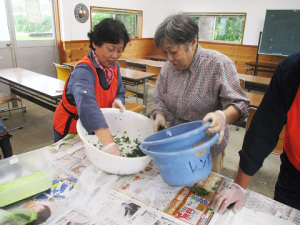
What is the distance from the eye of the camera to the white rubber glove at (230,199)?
34.2 inches

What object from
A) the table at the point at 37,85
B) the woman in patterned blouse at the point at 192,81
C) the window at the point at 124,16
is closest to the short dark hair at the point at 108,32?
the woman in patterned blouse at the point at 192,81

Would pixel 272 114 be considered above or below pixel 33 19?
below

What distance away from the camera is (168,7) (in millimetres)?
7301

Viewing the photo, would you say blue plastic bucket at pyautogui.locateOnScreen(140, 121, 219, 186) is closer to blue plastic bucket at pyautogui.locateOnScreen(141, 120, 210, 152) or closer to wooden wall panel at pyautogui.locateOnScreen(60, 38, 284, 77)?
blue plastic bucket at pyautogui.locateOnScreen(141, 120, 210, 152)

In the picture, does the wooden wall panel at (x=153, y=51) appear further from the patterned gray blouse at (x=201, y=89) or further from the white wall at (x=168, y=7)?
the patterned gray blouse at (x=201, y=89)

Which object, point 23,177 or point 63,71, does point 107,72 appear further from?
point 63,71

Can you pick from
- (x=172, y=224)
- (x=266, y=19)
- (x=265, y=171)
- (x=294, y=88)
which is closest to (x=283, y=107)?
(x=294, y=88)

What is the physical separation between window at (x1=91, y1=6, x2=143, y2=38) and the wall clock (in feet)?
0.72

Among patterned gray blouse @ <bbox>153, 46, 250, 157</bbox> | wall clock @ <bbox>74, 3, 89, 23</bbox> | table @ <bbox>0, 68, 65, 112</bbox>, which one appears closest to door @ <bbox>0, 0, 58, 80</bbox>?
wall clock @ <bbox>74, 3, 89, 23</bbox>

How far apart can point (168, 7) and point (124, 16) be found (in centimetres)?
165

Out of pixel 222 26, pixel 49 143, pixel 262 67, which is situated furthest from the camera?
pixel 222 26

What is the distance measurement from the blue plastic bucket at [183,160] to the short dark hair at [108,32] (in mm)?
674

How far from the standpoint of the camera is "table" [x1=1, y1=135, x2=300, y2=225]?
2.73 feet

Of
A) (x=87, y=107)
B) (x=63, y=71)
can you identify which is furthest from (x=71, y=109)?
(x=63, y=71)
